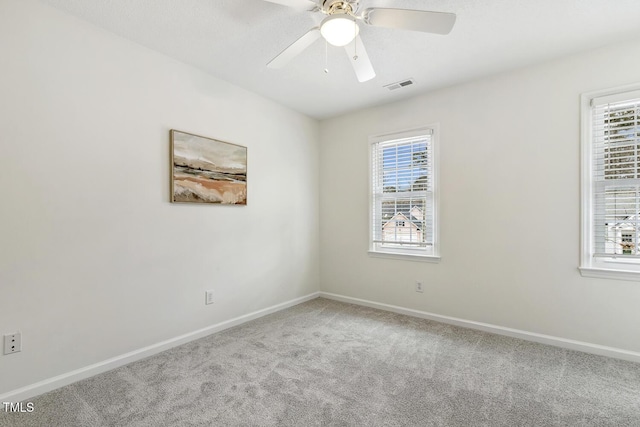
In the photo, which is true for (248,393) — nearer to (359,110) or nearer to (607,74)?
(359,110)

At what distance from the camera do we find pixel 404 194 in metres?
3.57

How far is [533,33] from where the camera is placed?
2.28m

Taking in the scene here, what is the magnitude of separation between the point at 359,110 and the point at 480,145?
1.56 metres

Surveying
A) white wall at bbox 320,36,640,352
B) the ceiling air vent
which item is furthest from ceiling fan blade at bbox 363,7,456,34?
white wall at bbox 320,36,640,352

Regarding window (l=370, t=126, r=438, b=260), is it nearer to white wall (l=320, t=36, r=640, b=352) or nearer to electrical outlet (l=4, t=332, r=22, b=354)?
white wall (l=320, t=36, r=640, b=352)

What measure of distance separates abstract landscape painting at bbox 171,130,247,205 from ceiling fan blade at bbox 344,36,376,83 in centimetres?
156

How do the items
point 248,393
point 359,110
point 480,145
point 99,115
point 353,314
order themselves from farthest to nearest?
point 359,110
point 353,314
point 480,145
point 99,115
point 248,393

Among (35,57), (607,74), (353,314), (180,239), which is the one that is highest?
(607,74)

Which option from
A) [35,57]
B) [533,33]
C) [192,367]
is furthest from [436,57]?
[192,367]

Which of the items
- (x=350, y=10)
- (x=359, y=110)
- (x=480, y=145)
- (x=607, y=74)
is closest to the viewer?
(x=350, y=10)

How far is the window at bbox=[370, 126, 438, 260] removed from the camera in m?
3.39

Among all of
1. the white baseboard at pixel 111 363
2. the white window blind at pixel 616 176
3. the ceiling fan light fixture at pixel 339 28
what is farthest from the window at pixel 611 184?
the white baseboard at pixel 111 363

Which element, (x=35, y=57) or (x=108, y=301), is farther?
(x=108, y=301)

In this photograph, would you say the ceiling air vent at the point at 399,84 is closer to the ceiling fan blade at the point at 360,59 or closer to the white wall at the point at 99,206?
the ceiling fan blade at the point at 360,59
